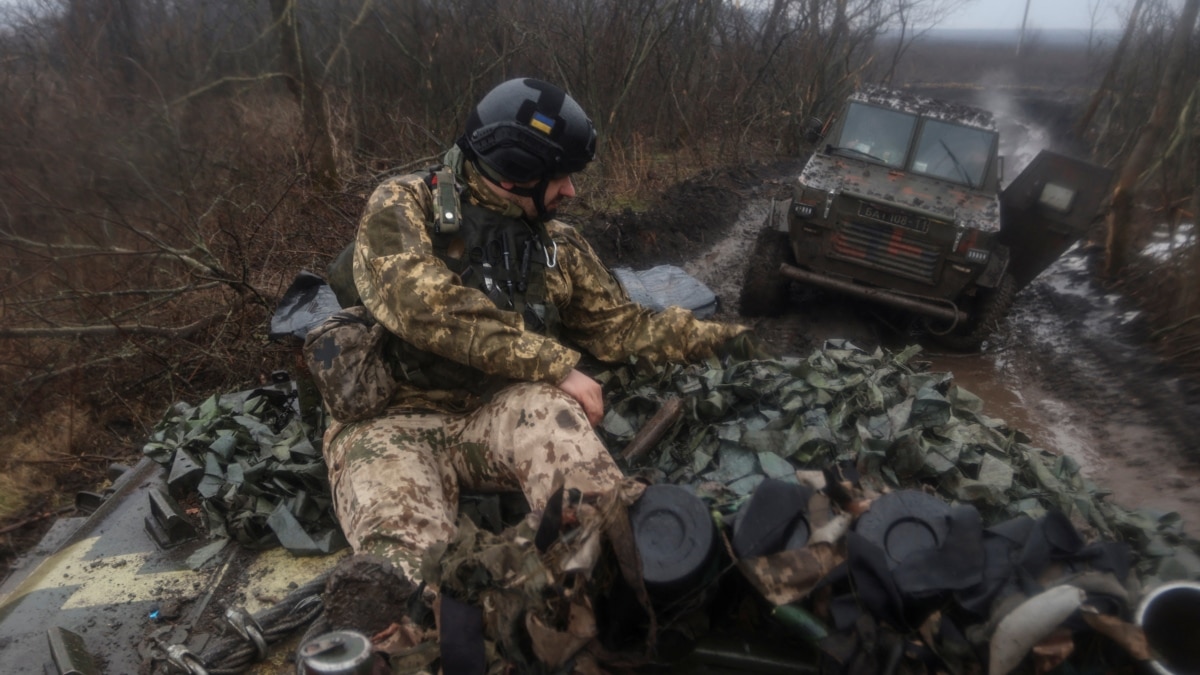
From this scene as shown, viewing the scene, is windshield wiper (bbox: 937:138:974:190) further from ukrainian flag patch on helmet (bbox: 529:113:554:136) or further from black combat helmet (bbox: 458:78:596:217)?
ukrainian flag patch on helmet (bbox: 529:113:554:136)

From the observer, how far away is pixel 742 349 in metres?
3.18

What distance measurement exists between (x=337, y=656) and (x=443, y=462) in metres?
1.15

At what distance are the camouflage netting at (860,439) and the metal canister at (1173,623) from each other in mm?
608

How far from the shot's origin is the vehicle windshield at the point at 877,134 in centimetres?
690

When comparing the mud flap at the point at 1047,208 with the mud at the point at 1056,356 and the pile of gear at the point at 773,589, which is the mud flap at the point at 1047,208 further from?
the pile of gear at the point at 773,589

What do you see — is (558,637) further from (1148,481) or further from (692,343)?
(1148,481)

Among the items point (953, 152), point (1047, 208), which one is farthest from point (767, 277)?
point (1047, 208)

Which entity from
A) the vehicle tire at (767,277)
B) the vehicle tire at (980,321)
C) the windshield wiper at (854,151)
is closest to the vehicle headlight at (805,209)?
the vehicle tire at (767,277)

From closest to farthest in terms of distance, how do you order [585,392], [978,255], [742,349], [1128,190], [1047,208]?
[585,392] < [742,349] < [978,255] < [1047,208] < [1128,190]

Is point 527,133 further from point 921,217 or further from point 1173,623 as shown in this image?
point 921,217

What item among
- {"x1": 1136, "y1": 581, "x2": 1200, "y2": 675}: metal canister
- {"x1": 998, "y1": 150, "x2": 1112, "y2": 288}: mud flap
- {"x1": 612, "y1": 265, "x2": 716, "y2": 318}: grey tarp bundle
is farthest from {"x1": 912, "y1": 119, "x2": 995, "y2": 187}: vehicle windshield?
{"x1": 1136, "y1": 581, "x2": 1200, "y2": 675}: metal canister

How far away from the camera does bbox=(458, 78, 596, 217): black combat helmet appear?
256 centimetres

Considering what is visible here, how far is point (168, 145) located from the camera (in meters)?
8.92

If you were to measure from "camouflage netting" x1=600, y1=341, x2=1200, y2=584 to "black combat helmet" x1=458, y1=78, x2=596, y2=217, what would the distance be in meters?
0.93
